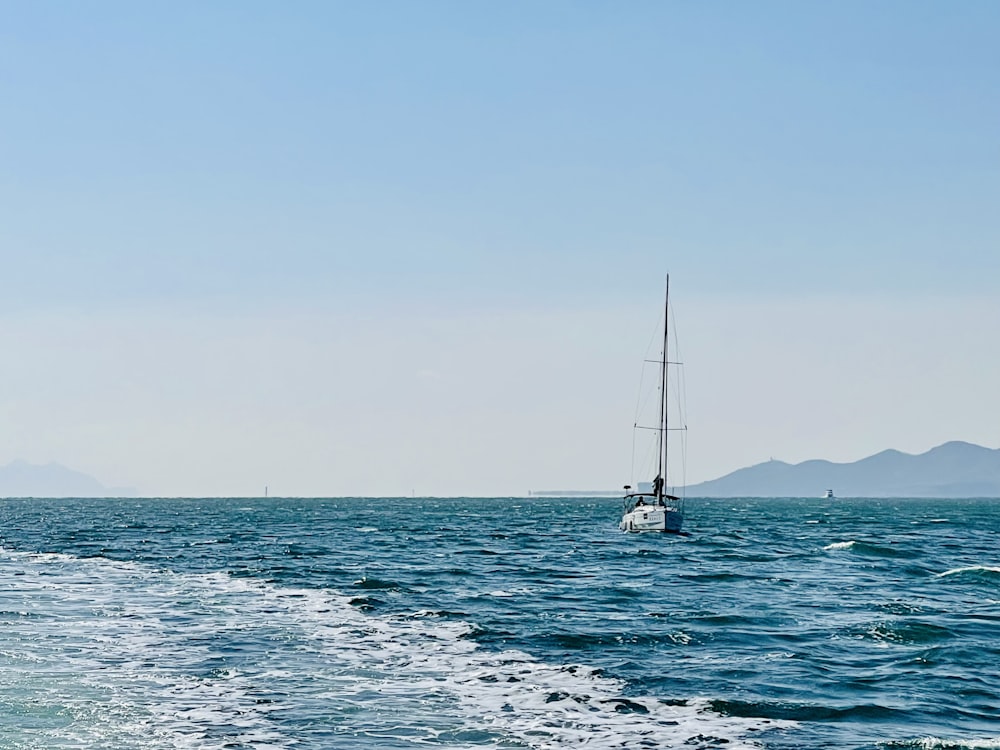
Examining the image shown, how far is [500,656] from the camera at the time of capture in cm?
2991

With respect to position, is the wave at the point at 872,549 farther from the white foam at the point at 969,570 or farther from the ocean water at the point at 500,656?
the white foam at the point at 969,570

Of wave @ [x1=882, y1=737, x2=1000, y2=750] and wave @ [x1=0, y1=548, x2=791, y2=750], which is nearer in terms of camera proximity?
Result: wave @ [x1=882, y1=737, x2=1000, y2=750]

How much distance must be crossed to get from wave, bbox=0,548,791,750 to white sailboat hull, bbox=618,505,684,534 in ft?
184

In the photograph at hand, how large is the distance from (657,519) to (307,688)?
232ft

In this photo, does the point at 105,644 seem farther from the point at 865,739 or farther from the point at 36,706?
the point at 865,739

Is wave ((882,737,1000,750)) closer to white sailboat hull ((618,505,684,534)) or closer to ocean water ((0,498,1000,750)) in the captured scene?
ocean water ((0,498,1000,750))

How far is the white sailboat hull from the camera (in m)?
Answer: 92.5

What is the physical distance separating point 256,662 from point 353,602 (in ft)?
47.6

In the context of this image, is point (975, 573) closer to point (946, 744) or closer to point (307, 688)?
point (946, 744)

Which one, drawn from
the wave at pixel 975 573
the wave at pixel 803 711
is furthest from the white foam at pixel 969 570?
the wave at pixel 803 711

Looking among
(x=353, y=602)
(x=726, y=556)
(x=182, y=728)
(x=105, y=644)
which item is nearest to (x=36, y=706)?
(x=182, y=728)

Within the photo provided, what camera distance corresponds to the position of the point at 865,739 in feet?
68.2

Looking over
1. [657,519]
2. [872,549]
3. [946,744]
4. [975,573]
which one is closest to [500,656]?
[946,744]

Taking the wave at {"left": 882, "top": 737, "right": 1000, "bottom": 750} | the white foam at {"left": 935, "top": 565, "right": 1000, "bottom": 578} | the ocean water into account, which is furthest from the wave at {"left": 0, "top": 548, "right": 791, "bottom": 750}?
the white foam at {"left": 935, "top": 565, "right": 1000, "bottom": 578}
